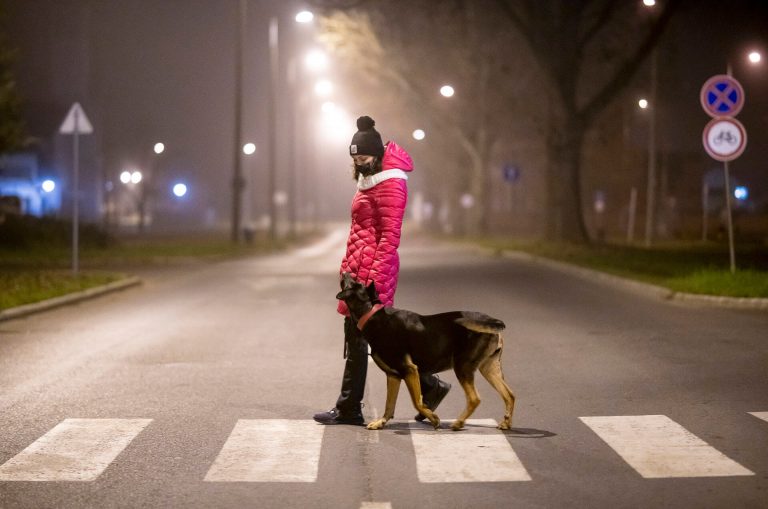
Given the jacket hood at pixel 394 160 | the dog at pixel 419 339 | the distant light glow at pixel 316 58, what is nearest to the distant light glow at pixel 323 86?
the distant light glow at pixel 316 58

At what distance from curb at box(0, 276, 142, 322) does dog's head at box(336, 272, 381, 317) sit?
383 inches

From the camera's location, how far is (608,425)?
8422 millimetres

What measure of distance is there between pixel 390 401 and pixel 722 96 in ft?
43.1

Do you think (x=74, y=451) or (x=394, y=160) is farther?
(x=394, y=160)

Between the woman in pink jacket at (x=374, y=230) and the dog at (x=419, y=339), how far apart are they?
1.04 feet

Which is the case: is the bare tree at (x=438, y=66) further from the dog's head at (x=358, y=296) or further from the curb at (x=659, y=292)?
the dog's head at (x=358, y=296)

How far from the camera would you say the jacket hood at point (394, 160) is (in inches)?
333

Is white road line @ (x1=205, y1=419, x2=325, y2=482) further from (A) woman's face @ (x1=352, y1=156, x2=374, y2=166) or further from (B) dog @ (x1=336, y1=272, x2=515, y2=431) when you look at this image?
(A) woman's face @ (x1=352, y1=156, x2=374, y2=166)

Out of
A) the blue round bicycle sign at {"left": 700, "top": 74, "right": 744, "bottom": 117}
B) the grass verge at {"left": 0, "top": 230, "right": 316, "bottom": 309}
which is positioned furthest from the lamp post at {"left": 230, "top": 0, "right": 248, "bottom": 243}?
the blue round bicycle sign at {"left": 700, "top": 74, "right": 744, "bottom": 117}

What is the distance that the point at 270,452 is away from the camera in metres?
7.57

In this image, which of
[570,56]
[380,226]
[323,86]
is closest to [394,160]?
[380,226]

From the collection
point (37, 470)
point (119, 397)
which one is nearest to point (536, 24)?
point (119, 397)

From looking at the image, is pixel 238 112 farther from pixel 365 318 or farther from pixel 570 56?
pixel 365 318

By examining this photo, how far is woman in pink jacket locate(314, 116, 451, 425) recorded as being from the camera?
8375 mm
